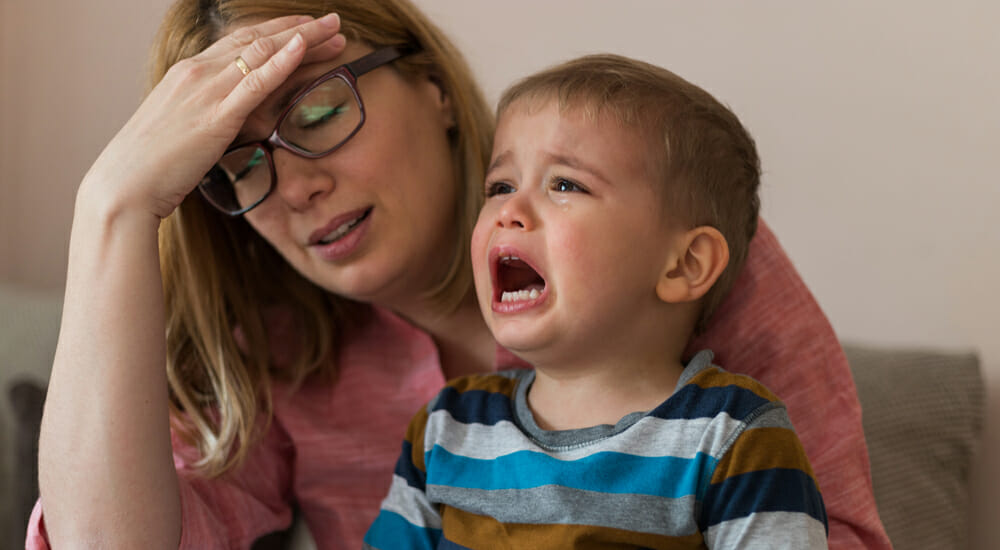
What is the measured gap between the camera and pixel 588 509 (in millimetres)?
953

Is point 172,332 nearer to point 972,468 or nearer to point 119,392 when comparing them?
point 119,392

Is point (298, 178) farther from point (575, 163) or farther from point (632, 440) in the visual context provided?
point (632, 440)

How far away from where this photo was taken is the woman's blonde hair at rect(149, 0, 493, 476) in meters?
1.27

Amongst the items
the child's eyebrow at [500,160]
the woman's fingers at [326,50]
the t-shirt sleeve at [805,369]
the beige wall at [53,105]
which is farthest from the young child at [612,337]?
the beige wall at [53,105]

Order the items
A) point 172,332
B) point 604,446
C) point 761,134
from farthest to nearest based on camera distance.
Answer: point 761,134 → point 172,332 → point 604,446

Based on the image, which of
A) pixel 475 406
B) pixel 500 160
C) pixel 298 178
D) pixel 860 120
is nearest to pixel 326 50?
pixel 298 178

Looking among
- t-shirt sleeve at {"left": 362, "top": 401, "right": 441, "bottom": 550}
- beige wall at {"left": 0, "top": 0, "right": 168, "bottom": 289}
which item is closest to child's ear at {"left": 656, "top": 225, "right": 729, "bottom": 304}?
t-shirt sleeve at {"left": 362, "top": 401, "right": 441, "bottom": 550}

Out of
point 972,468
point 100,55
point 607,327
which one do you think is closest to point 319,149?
point 607,327

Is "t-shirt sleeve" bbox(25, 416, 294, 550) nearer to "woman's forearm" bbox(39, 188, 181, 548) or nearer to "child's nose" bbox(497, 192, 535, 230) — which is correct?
"woman's forearm" bbox(39, 188, 181, 548)

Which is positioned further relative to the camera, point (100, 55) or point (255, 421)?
point (100, 55)

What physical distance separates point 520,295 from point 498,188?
0.53 ft

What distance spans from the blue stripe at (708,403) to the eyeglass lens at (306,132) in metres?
0.56

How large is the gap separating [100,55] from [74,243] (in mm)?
1635

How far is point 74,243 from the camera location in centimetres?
113
